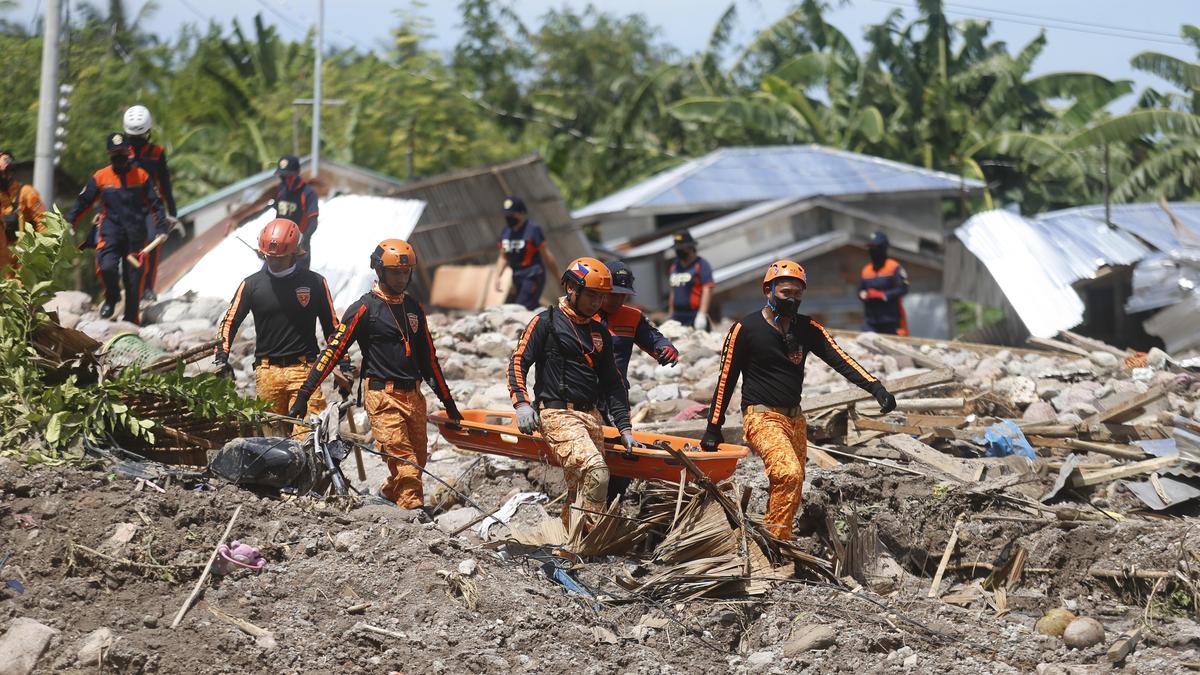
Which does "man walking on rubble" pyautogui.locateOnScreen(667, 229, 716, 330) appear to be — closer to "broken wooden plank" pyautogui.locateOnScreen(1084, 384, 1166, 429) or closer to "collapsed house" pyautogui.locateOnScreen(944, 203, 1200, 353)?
"collapsed house" pyautogui.locateOnScreen(944, 203, 1200, 353)

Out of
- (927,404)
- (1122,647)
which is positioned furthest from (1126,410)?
(1122,647)

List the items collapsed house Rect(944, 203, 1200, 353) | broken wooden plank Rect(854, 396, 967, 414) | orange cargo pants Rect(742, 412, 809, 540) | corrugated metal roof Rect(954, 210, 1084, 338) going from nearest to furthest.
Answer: orange cargo pants Rect(742, 412, 809, 540) → broken wooden plank Rect(854, 396, 967, 414) → collapsed house Rect(944, 203, 1200, 353) → corrugated metal roof Rect(954, 210, 1084, 338)

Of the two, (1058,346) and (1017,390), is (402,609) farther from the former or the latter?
(1058,346)

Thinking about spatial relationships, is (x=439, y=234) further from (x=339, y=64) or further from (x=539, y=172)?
(x=339, y=64)

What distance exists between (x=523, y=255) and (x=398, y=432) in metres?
7.95

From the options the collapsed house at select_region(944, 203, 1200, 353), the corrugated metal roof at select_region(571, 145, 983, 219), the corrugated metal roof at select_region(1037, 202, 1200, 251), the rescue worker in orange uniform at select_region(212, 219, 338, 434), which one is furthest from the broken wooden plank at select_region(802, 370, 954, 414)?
the corrugated metal roof at select_region(571, 145, 983, 219)

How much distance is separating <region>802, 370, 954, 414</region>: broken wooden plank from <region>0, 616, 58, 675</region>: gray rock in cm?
656

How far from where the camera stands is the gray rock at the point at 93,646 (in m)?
5.65

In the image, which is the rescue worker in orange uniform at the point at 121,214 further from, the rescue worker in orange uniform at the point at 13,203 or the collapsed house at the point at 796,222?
the collapsed house at the point at 796,222

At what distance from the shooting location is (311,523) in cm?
730

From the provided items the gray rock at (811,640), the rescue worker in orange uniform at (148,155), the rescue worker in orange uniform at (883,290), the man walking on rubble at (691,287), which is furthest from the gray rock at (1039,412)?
the rescue worker in orange uniform at (148,155)

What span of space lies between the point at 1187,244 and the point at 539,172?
9.47 m

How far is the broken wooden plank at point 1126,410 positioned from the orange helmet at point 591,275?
579 centimetres

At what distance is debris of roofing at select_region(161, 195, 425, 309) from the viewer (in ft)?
49.6
